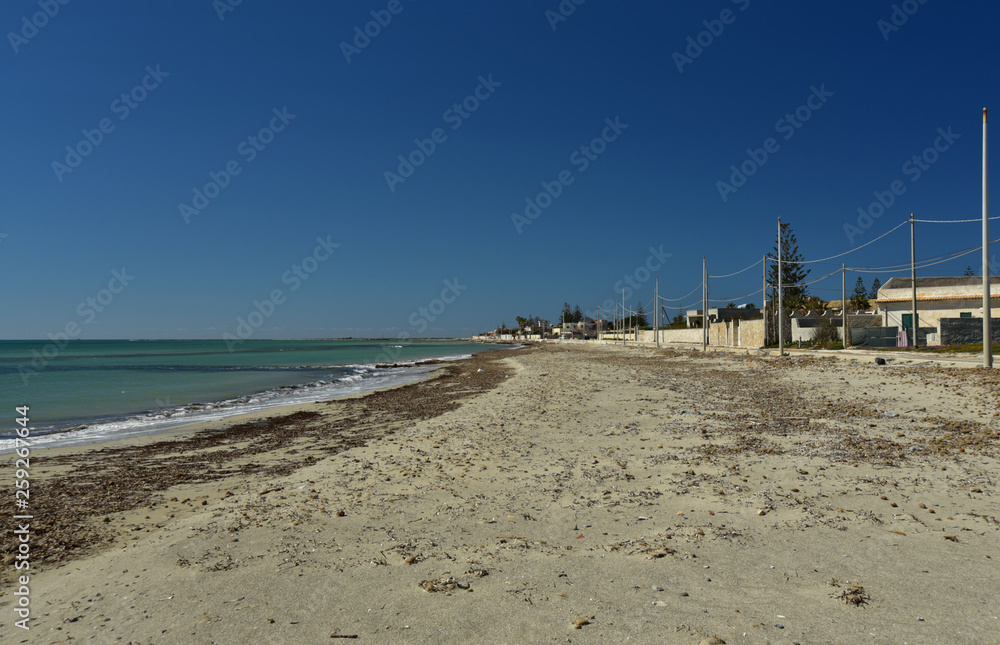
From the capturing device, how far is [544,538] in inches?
198

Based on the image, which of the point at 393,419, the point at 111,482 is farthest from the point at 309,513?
the point at 393,419

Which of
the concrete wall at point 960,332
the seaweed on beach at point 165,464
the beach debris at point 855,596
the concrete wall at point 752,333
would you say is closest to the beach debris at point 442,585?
the beach debris at point 855,596

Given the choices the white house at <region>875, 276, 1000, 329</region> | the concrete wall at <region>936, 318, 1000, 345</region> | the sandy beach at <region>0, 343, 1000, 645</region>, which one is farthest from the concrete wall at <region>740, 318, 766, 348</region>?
the sandy beach at <region>0, 343, 1000, 645</region>

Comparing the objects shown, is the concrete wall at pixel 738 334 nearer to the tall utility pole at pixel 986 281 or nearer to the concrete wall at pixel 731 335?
the concrete wall at pixel 731 335

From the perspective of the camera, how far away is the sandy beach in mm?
3568

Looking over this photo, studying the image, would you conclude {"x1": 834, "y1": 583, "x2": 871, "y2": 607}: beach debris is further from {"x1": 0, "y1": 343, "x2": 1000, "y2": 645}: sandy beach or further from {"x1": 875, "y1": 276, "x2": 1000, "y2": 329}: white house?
{"x1": 875, "y1": 276, "x2": 1000, "y2": 329}: white house

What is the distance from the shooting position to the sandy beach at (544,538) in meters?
3.57

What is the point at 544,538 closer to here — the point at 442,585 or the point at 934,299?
the point at 442,585

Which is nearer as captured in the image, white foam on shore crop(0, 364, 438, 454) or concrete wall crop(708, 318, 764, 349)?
white foam on shore crop(0, 364, 438, 454)

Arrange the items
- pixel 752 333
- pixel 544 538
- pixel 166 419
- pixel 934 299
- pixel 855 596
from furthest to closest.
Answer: pixel 752 333 → pixel 934 299 → pixel 166 419 → pixel 544 538 → pixel 855 596

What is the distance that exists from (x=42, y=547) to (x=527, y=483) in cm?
514

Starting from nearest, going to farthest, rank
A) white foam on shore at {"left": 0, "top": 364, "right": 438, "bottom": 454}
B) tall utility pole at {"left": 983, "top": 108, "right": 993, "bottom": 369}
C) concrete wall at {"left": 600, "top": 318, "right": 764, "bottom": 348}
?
white foam on shore at {"left": 0, "top": 364, "right": 438, "bottom": 454}
tall utility pole at {"left": 983, "top": 108, "right": 993, "bottom": 369}
concrete wall at {"left": 600, "top": 318, "right": 764, "bottom": 348}

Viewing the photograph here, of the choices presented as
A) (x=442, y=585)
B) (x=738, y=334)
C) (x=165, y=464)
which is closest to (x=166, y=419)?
(x=165, y=464)

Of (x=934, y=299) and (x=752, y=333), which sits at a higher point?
(x=934, y=299)
